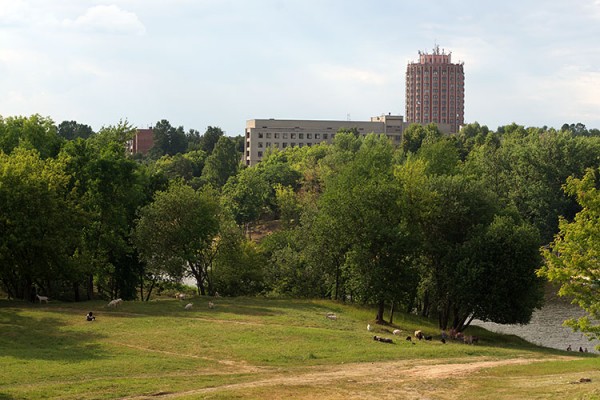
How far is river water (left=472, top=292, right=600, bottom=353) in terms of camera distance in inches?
2940

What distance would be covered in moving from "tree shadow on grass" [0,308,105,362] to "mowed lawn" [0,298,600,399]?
0.22 feet

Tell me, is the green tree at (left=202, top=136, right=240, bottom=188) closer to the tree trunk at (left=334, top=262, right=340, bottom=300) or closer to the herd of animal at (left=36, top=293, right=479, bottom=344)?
the tree trunk at (left=334, top=262, right=340, bottom=300)

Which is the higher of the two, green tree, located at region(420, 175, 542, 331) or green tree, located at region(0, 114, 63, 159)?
green tree, located at region(0, 114, 63, 159)

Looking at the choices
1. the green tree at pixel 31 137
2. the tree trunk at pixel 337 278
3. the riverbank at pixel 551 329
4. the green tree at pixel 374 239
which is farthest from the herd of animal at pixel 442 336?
the green tree at pixel 31 137

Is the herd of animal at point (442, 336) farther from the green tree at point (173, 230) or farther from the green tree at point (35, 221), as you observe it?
the green tree at point (35, 221)

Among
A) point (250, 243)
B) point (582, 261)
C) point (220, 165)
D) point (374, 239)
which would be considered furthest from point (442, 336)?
point (220, 165)

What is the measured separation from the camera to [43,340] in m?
52.6

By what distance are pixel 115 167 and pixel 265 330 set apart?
2716 centimetres

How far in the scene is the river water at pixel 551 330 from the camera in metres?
74.7

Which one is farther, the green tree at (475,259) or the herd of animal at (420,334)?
the green tree at (475,259)

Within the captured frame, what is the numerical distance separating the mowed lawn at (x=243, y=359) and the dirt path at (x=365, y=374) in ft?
0.20

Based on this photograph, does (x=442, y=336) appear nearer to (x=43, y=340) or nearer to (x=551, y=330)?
(x=551, y=330)

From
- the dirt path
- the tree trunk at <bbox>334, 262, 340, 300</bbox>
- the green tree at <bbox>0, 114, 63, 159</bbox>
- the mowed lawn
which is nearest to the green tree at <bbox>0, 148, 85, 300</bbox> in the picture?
the mowed lawn

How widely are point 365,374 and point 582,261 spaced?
12.9 m
